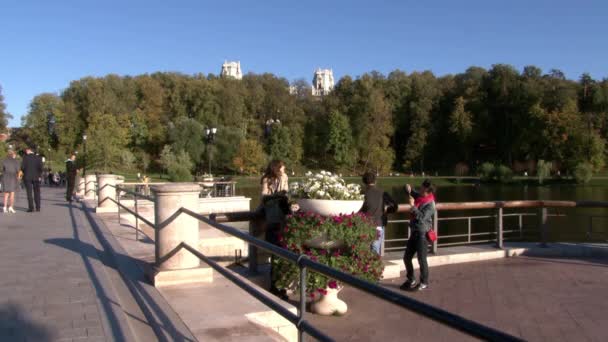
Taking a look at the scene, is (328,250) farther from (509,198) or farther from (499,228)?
(509,198)

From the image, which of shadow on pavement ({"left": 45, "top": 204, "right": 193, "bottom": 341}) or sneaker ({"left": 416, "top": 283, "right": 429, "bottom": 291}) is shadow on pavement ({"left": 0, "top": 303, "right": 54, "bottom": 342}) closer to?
shadow on pavement ({"left": 45, "top": 204, "right": 193, "bottom": 341})

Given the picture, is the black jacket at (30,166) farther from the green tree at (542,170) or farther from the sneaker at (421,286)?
the green tree at (542,170)

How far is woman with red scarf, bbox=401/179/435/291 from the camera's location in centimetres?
723

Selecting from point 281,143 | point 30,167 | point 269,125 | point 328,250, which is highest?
point 269,125

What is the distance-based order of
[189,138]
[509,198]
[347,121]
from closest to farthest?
[509,198] → [189,138] → [347,121]

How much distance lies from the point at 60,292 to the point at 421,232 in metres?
4.44

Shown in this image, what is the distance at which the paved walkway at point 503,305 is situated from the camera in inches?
223

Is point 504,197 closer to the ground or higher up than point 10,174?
closer to the ground

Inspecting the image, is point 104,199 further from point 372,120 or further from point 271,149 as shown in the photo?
point 372,120

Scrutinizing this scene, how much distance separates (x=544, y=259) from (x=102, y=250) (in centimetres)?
740

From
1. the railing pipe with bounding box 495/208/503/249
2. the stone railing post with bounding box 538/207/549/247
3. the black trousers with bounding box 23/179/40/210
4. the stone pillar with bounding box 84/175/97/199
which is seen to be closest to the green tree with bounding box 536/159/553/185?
the stone pillar with bounding box 84/175/97/199

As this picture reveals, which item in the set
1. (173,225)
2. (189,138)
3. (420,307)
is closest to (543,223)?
(173,225)

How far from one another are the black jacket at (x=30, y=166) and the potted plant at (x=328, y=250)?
32.3 feet

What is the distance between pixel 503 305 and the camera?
21.5 feet
